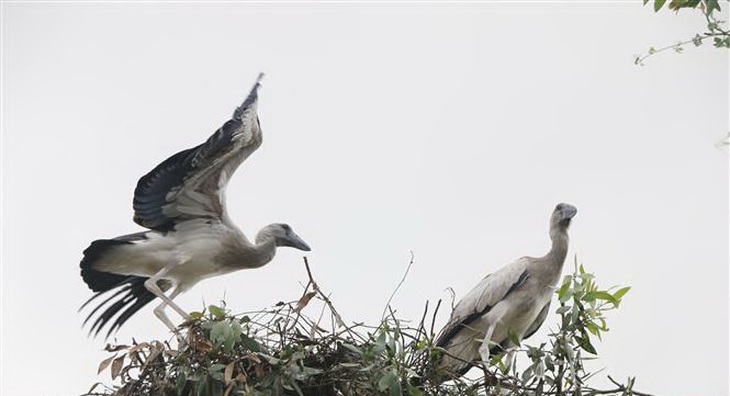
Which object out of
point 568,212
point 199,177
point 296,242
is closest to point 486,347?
point 568,212

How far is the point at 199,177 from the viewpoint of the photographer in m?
6.77

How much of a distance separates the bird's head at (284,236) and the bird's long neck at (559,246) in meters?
1.34

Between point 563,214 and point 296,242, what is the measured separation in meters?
1.48

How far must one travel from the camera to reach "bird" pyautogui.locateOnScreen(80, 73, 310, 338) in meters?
6.72

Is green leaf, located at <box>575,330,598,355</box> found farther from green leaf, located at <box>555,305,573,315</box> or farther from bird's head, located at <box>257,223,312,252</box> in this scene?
bird's head, located at <box>257,223,312,252</box>

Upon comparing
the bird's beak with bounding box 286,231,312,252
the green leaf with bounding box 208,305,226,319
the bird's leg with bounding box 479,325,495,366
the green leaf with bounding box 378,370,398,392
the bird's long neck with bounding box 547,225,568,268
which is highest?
the bird's beak with bounding box 286,231,312,252

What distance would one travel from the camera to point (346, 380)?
193 inches

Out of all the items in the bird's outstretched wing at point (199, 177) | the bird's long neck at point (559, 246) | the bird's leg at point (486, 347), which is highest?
the bird's outstretched wing at point (199, 177)

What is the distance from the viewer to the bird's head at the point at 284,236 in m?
7.13

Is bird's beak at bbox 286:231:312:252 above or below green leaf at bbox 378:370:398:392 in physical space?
above

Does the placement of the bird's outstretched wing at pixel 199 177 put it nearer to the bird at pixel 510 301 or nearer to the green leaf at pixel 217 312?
the bird at pixel 510 301

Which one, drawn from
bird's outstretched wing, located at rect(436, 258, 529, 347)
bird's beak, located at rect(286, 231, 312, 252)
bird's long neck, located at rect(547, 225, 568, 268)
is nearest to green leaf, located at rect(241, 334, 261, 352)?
bird's outstretched wing, located at rect(436, 258, 529, 347)

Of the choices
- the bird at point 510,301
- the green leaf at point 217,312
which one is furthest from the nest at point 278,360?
the bird at point 510,301

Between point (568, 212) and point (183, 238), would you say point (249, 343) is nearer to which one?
point (183, 238)
